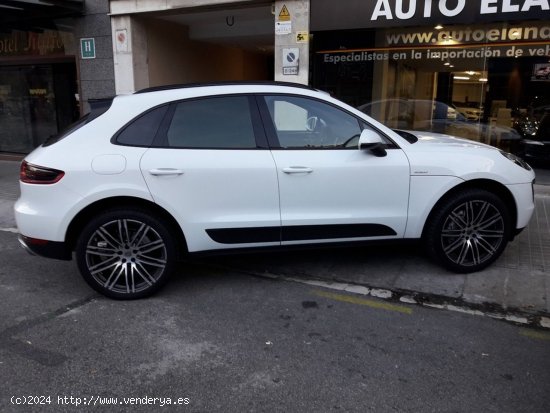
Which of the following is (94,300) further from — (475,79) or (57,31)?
(57,31)

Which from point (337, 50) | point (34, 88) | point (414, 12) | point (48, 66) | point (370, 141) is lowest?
point (370, 141)

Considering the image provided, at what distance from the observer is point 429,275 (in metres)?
4.77

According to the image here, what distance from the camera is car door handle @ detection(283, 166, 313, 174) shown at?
4.17m

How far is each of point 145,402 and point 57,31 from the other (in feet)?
34.8

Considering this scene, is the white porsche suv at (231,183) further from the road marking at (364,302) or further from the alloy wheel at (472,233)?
the road marking at (364,302)

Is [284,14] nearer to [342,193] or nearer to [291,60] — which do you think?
[291,60]

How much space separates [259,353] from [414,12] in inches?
267

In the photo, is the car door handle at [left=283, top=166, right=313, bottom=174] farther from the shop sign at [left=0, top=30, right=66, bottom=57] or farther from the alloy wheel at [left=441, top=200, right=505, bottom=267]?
the shop sign at [left=0, top=30, right=66, bottom=57]

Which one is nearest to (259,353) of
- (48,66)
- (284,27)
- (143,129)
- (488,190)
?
(143,129)

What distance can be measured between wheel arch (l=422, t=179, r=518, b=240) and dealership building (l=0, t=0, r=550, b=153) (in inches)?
129

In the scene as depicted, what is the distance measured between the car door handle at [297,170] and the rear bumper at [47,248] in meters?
1.93

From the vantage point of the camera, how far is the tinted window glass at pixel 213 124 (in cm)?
418

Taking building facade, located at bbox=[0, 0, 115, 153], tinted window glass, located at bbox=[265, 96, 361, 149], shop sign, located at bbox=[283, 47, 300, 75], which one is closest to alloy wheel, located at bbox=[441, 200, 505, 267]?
tinted window glass, located at bbox=[265, 96, 361, 149]

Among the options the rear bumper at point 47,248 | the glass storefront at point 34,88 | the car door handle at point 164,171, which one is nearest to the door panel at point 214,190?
the car door handle at point 164,171
